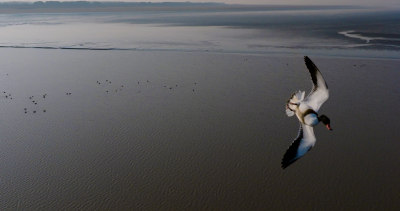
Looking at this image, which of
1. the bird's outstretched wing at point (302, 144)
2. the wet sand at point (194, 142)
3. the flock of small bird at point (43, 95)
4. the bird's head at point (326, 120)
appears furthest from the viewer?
the flock of small bird at point (43, 95)

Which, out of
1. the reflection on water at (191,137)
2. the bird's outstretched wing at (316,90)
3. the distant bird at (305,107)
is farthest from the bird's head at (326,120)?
the reflection on water at (191,137)

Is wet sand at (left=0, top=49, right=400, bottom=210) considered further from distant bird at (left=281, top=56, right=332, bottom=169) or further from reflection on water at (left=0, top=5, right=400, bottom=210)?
distant bird at (left=281, top=56, right=332, bottom=169)

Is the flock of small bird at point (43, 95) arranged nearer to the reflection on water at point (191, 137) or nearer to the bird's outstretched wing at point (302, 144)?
the reflection on water at point (191, 137)

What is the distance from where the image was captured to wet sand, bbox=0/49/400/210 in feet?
45.8

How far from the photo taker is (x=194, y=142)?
18.3 m

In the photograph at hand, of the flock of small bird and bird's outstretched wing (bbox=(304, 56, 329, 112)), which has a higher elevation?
the flock of small bird

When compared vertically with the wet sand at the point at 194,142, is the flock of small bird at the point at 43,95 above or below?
above

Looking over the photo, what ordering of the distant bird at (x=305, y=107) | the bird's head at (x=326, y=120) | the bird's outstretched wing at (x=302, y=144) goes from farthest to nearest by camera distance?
the bird's outstretched wing at (x=302, y=144)
the distant bird at (x=305, y=107)
the bird's head at (x=326, y=120)

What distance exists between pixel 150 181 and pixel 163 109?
8376 millimetres

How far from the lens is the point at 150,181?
1492 cm

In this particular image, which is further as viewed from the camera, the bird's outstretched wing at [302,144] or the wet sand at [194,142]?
the wet sand at [194,142]

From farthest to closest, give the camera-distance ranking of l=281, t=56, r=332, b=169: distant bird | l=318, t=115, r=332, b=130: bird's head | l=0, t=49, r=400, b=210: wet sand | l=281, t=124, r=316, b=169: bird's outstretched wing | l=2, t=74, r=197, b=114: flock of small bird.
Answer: l=2, t=74, r=197, b=114: flock of small bird
l=0, t=49, r=400, b=210: wet sand
l=281, t=124, r=316, b=169: bird's outstretched wing
l=281, t=56, r=332, b=169: distant bird
l=318, t=115, r=332, b=130: bird's head

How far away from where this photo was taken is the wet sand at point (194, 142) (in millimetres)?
13961

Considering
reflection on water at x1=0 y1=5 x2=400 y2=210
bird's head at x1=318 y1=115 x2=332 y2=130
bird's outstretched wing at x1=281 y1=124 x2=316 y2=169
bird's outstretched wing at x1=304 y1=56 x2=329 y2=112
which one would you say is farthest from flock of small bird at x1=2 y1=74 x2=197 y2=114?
bird's head at x1=318 y1=115 x2=332 y2=130
